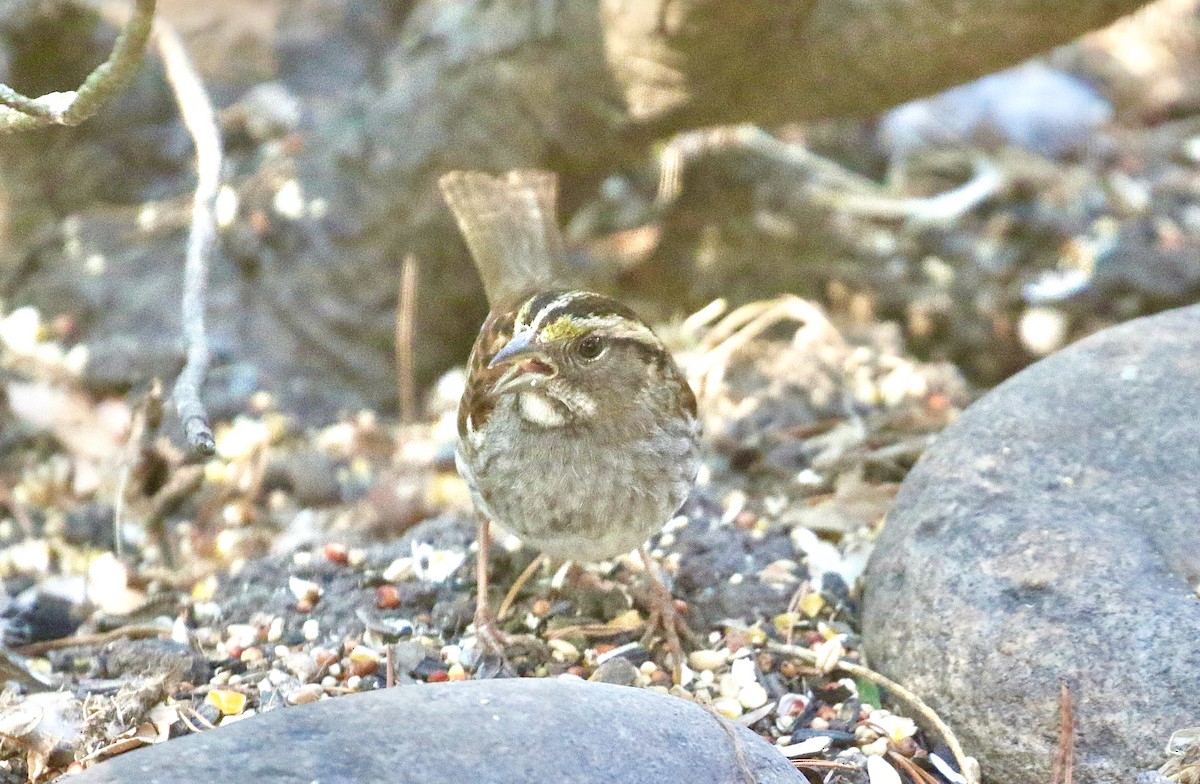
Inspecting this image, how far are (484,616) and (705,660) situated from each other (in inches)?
21.9

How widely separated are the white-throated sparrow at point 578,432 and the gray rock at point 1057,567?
58 centimetres

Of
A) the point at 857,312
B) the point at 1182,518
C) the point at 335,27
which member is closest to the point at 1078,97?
the point at 857,312

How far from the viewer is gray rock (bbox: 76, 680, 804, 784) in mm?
2285

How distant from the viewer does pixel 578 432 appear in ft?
10.6

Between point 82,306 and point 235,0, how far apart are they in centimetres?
199

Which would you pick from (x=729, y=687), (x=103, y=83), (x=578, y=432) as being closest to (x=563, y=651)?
(x=729, y=687)

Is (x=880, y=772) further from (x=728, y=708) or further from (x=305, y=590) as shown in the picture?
(x=305, y=590)

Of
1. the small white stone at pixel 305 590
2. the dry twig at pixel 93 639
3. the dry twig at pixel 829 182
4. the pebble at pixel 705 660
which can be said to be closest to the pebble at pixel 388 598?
the small white stone at pixel 305 590

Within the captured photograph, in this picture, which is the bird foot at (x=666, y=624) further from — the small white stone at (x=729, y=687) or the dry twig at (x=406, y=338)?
the dry twig at (x=406, y=338)

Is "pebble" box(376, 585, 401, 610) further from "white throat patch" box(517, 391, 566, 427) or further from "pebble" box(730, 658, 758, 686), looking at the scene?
"pebble" box(730, 658, 758, 686)

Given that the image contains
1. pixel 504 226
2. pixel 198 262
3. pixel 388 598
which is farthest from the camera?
pixel 504 226

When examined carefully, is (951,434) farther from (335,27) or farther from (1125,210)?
(335,27)

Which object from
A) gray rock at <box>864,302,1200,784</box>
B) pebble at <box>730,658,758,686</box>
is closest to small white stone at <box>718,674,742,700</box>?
pebble at <box>730,658,758,686</box>

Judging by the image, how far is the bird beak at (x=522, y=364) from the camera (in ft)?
9.93
